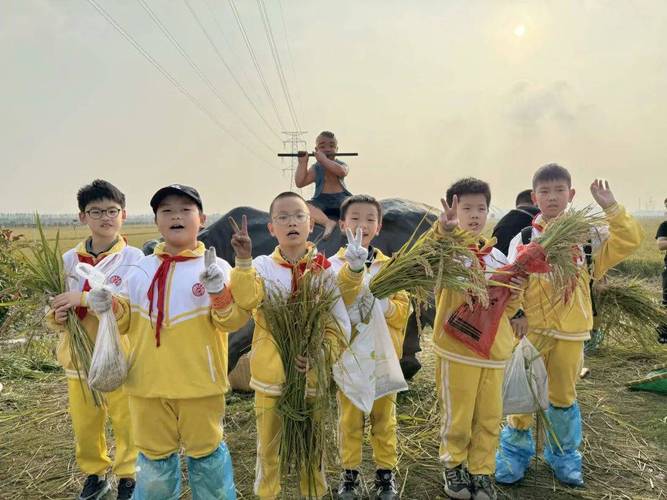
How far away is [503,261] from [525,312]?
0.39m

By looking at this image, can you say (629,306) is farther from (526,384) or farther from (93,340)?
(93,340)

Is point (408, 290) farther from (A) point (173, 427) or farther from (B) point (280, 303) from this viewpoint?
(A) point (173, 427)

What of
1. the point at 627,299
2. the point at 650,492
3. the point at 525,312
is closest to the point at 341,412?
the point at 525,312

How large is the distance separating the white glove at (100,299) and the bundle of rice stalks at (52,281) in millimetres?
417

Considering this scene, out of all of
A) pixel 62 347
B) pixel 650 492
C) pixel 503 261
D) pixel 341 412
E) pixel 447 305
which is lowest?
pixel 650 492

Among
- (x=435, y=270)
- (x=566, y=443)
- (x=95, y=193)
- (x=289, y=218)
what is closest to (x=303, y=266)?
(x=289, y=218)

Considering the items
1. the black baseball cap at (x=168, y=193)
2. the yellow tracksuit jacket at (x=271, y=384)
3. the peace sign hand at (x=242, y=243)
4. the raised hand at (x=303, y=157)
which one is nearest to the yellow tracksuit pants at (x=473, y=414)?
the yellow tracksuit jacket at (x=271, y=384)

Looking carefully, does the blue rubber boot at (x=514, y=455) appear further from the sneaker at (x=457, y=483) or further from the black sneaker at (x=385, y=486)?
the black sneaker at (x=385, y=486)

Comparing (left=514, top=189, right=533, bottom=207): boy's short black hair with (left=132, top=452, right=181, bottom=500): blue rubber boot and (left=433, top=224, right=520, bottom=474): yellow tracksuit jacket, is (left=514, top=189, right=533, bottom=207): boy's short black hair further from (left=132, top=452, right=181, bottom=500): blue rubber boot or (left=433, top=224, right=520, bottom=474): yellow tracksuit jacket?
(left=132, top=452, right=181, bottom=500): blue rubber boot

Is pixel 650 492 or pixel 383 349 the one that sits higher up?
pixel 383 349

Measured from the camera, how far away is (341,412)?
3.07 meters

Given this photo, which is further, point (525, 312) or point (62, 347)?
point (525, 312)

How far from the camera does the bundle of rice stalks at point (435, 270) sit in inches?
105

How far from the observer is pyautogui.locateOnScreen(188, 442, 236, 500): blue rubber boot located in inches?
101
